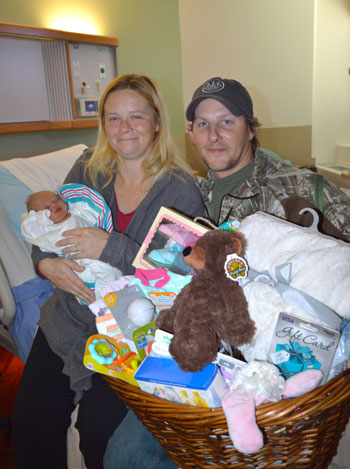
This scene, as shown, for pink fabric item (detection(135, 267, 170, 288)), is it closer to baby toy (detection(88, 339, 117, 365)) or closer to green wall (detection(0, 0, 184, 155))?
baby toy (detection(88, 339, 117, 365))

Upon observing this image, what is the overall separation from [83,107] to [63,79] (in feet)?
0.71

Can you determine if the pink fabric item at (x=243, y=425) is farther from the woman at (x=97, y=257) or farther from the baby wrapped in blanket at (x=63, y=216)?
the baby wrapped in blanket at (x=63, y=216)

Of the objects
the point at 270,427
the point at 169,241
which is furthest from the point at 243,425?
the point at 169,241

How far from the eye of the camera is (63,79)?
2.57 metres

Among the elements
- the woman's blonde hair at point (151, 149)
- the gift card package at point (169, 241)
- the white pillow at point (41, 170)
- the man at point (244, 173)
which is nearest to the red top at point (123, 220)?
the woman's blonde hair at point (151, 149)

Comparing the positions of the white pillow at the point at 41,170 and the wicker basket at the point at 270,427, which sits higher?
the white pillow at the point at 41,170

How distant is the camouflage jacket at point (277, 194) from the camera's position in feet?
3.66

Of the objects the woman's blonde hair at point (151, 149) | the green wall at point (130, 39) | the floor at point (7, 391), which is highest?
the green wall at point (130, 39)

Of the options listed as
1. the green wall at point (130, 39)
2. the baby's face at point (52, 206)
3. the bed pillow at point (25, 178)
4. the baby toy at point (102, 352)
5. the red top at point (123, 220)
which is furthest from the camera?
the green wall at point (130, 39)

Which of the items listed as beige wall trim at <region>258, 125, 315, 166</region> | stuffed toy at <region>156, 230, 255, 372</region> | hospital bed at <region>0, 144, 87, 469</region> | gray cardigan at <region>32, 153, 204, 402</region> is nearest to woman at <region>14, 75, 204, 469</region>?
gray cardigan at <region>32, 153, 204, 402</region>

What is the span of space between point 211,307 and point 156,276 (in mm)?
242

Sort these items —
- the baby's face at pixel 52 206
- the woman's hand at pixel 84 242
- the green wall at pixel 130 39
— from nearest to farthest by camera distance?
the woman's hand at pixel 84 242
the baby's face at pixel 52 206
the green wall at pixel 130 39

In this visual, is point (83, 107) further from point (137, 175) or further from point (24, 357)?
point (24, 357)

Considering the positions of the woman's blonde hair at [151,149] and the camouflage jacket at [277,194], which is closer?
the camouflage jacket at [277,194]
